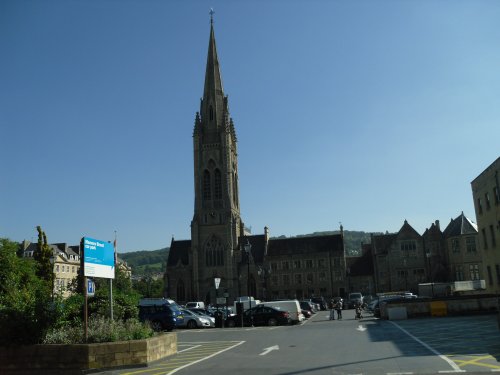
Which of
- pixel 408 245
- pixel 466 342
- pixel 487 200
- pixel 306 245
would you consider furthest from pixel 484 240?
pixel 306 245

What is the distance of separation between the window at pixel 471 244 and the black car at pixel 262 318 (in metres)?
45.6

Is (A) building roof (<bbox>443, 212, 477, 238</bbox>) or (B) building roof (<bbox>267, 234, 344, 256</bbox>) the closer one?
(A) building roof (<bbox>443, 212, 477, 238</bbox>)

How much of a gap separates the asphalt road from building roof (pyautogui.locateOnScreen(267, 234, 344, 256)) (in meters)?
71.0

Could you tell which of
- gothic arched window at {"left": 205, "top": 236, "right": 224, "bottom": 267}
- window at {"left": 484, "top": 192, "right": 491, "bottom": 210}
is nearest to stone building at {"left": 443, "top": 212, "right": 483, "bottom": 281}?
window at {"left": 484, "top": 192, "right": 491, "bottom": 210}

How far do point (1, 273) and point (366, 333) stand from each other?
105 ft

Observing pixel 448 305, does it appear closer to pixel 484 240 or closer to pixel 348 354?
pixel 484 240

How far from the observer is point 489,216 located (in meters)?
41.2

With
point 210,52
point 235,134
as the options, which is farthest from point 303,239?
point 210,52

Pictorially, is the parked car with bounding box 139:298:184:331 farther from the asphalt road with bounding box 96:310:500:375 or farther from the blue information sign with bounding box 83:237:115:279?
the blue information sign with bounding box 83:237:115:279

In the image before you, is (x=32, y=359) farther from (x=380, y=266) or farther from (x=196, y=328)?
(x=380, y=266)

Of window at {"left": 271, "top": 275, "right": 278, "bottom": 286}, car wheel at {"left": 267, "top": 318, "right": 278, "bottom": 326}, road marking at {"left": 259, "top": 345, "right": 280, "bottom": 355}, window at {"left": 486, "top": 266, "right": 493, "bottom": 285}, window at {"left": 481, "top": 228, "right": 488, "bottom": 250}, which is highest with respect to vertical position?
window at {"left": 481, "top": 228, "right": 488, "bottom": 250}

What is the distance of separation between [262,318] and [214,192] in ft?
194

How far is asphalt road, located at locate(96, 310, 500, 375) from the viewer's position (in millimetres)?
13891

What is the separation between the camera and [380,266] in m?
84.5
